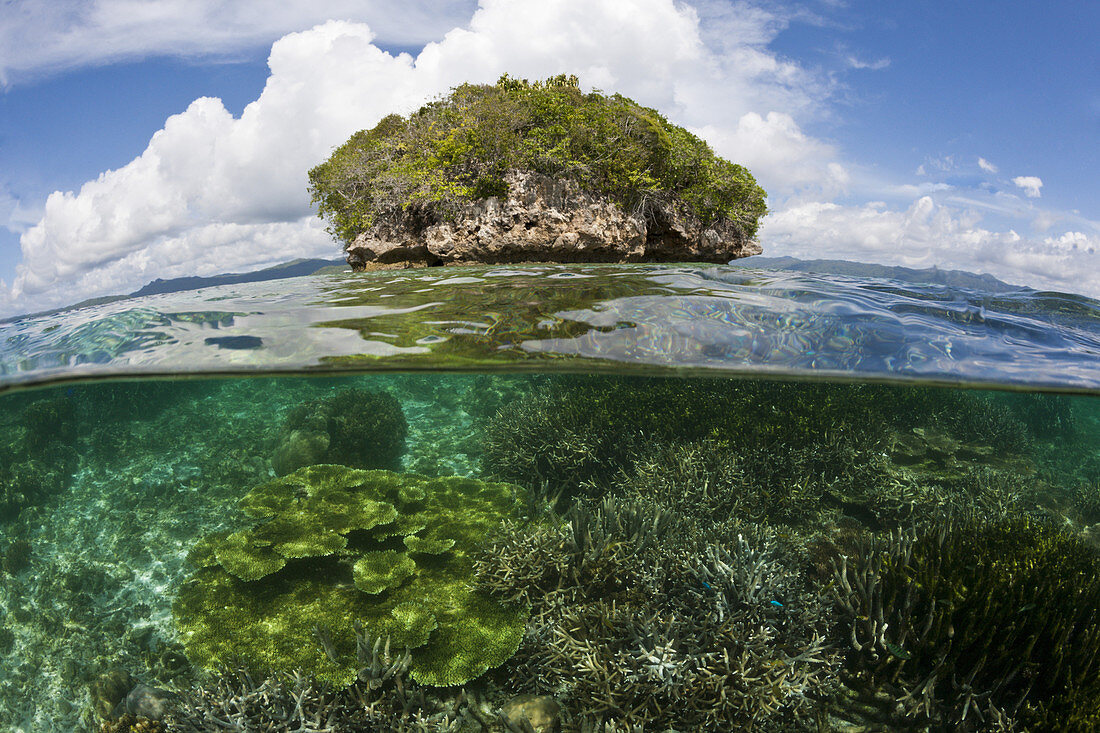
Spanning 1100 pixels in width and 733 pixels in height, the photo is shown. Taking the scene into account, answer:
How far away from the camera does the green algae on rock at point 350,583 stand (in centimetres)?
488

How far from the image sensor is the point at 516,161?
12859 millimetres

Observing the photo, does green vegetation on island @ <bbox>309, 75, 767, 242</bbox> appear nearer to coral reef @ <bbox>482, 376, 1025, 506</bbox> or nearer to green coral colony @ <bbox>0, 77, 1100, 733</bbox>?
green coral colony @ <bbox>0, 77, 1100, 733</bbox>

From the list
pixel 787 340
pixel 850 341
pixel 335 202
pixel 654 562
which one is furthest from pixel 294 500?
pixel 335 202

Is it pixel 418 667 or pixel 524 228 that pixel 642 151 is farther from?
pixel 418 667

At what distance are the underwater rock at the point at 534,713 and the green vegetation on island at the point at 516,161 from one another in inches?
442

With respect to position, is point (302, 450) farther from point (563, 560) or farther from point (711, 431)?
point (711, 431)

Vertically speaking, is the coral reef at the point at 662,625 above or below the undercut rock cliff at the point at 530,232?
below

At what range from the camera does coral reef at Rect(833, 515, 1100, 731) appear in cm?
384

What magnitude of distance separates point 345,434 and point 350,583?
17.0ft

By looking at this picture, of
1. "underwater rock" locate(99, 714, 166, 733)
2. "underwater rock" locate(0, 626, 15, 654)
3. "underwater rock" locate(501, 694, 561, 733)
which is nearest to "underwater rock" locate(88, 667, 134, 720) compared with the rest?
"underwater rock" locate(99, 714, 166, 733)

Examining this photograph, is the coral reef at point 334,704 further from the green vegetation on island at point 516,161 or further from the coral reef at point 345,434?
the green vegetation on island at point 516,161

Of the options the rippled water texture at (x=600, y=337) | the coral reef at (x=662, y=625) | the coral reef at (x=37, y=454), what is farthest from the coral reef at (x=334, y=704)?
the coral reef at (x=37, y=454)

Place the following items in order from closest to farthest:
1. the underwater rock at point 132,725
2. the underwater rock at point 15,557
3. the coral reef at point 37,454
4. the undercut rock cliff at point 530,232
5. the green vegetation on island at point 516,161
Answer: the underwater rock at point 132,725 → the underwater rock at point 15,557 → the coral reef at point 37,454 → the undercut rock cliff at point 530,232 → the green vegetation on island at point 516,161

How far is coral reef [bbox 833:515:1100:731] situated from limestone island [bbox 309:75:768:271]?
33.6 feet
